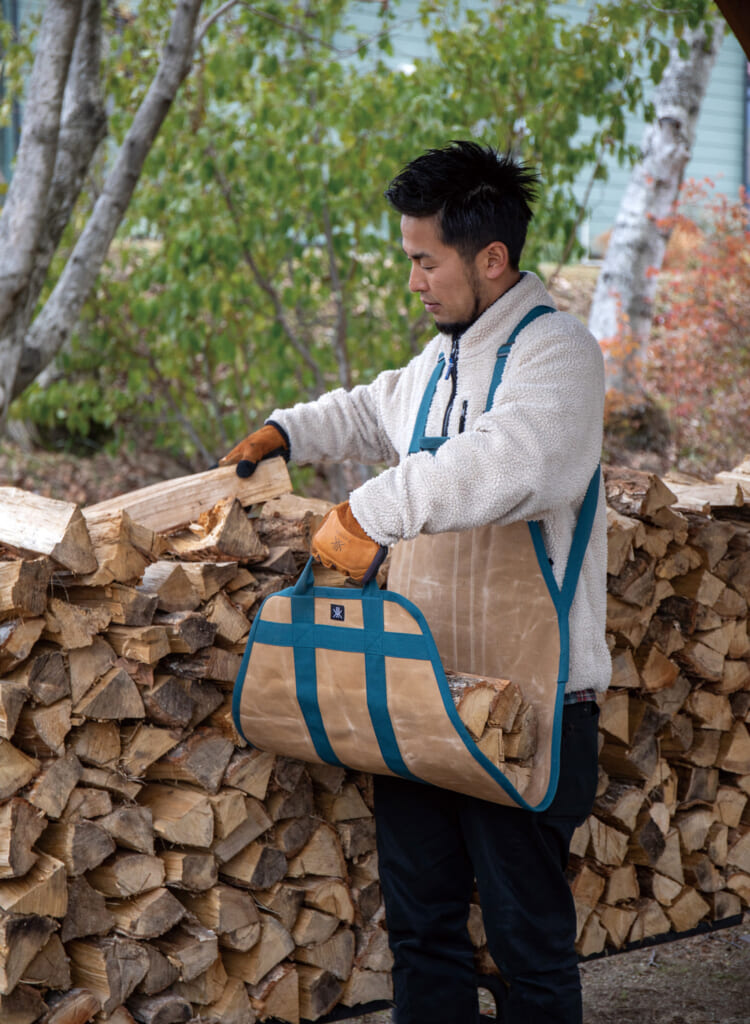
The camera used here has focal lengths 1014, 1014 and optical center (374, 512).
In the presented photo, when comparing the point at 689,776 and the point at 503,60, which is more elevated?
the point at 503,60

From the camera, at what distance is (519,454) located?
5.77ft

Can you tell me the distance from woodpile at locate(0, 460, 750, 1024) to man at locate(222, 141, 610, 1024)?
0.19 m

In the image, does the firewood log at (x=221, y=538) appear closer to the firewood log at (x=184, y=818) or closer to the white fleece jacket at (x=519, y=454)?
the white fleece jacket at (x=519, y=454)

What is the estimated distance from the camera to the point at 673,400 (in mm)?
7117

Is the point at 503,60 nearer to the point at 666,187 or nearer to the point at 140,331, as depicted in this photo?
the point at 666,187

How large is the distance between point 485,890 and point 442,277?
3.91 ft

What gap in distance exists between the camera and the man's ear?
6.47 feet

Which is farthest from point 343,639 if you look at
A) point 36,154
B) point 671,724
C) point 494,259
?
point 36,154

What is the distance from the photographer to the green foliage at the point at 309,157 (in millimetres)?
4828

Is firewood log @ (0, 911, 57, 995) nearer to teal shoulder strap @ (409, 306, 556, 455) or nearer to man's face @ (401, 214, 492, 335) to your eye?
A: teal shoulder strap @ (409, 306, 556, 455)

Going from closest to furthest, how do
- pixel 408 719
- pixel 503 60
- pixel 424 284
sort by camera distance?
pixel 408 719, pixel 424 284, pixel 503 60

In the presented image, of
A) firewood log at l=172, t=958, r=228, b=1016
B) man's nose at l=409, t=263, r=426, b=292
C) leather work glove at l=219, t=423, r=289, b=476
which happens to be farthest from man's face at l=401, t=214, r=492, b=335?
firewood log at l=172, t=958, r=228, b=1016

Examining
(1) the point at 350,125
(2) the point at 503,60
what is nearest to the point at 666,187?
(2) the point at 503,60

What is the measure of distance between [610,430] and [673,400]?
0.93m
